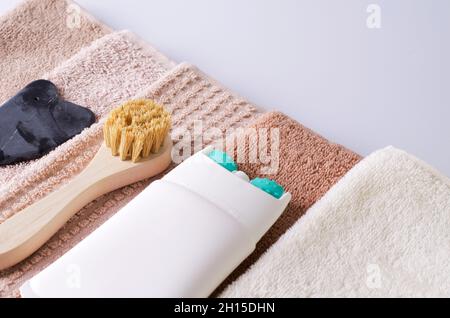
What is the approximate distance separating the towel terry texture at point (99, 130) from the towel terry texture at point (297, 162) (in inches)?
2.2

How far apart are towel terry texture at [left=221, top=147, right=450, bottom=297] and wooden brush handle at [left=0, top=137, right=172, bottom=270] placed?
0.58 feet

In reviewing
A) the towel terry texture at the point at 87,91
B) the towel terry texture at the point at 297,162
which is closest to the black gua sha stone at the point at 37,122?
the towel terry texture at the point at 87,91

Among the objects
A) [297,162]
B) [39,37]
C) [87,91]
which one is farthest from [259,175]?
[39,37]

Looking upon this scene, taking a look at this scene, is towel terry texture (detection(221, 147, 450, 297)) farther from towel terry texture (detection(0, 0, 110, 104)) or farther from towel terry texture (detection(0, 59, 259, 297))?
towel terry texture (detection(0, 0, 110, 104))

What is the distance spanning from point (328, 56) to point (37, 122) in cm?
44

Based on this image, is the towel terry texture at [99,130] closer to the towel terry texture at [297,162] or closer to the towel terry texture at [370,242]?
the towel terry texture at [297,162]

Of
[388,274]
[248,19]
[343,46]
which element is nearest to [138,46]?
→ [248,19]

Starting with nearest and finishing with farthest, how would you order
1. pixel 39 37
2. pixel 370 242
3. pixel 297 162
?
pixel 370 242 < pixel 297 162 < pixel 39 37

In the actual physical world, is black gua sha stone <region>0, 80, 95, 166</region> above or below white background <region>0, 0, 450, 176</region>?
below

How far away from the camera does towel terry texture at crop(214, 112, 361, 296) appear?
713 millimetres

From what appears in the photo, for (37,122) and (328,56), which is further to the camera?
(328,56)

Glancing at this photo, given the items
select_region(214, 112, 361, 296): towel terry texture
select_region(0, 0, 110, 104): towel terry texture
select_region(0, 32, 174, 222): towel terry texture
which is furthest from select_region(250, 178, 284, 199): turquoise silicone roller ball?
select_region(0, 0, 110, 104): towel terry texture

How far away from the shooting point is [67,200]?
665 millimetres

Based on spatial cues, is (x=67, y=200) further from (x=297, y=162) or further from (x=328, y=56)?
(x=328, y=56)
